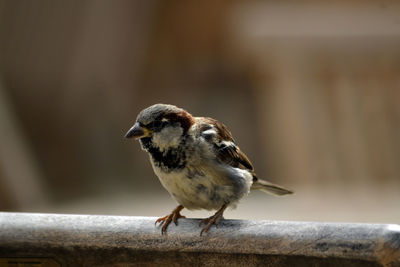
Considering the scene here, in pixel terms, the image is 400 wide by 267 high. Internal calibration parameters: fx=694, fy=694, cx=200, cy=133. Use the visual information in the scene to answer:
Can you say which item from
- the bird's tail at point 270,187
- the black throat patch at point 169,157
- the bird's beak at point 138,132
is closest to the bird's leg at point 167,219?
the black throat patch at point 169,157

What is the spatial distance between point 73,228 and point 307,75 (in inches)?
117

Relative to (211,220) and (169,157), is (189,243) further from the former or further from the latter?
(169,157)

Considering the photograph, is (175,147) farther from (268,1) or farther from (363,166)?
(268,1)

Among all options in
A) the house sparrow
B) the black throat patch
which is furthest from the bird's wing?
the black throat patch

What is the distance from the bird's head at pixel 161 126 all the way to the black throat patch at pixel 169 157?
14 mm

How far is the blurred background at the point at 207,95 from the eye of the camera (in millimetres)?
4414

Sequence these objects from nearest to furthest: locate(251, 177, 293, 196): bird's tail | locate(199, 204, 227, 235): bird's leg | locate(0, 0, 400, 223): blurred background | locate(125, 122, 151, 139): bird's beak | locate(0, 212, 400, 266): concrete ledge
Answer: locate(0, 212, 400, 266): concrete ledge < locate(199, 204, 227, 235): bird's leg < locate(125, 122, 151, 139): bird's beak < locate(251, 177, 293, 196): bird's tail < locate(0, 0, 400, 223): blurred background

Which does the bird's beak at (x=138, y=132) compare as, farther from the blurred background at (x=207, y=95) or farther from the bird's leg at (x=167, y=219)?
the blurred background at (x=207, y=95)

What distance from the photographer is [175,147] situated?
6.33 feet

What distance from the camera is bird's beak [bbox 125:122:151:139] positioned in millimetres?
1865

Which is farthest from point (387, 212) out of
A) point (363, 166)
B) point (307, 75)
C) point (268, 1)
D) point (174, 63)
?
point (174, 63)

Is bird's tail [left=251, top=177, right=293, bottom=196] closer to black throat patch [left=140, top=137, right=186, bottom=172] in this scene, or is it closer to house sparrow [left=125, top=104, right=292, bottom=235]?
house sparrow [left=125, top=104, right=292, bottom=235]

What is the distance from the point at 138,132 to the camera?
188cm

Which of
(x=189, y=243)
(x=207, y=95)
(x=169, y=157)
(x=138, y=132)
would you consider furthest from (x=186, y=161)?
(x=207, y=95)
